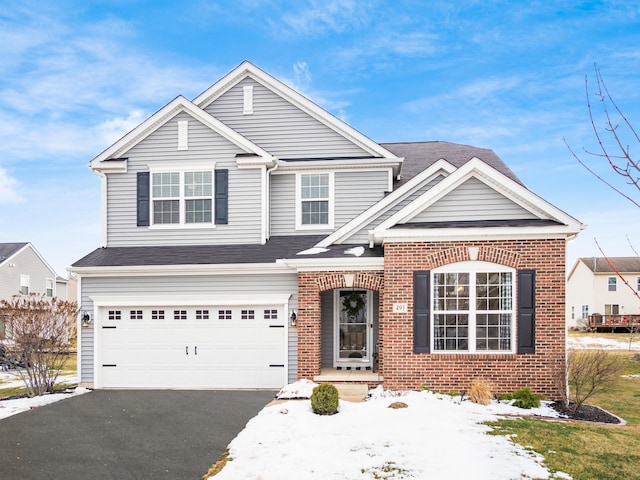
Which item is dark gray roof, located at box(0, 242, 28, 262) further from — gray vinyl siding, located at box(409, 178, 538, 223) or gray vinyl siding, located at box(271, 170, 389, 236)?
gray vinyl siding, located at box(409, 178, 538, 223)

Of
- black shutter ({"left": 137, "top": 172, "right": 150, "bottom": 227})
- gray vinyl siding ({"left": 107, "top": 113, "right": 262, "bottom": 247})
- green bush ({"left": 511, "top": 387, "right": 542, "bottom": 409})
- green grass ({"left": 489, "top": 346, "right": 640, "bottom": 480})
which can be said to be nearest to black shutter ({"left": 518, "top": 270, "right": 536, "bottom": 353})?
green bush ({"left": 511, "top": 387, "right": 542, "bottom": 409})

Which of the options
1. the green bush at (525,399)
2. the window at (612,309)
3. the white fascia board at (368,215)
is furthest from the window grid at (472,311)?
the window at (612,309)

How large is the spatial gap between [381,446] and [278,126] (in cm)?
1033

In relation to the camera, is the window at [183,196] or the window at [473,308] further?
the window at [183,196]

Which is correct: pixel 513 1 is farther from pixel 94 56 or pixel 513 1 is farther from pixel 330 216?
pixel 94 56

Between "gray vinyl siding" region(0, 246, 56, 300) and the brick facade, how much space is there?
101ft

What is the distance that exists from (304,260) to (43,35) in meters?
12.6

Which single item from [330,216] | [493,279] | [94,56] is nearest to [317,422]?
[493,279]

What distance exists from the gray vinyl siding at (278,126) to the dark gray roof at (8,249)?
25521 millimetres

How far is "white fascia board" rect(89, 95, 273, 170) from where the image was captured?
44.5ft

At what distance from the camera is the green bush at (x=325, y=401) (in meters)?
8.92

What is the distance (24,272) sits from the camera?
33594 millimetres

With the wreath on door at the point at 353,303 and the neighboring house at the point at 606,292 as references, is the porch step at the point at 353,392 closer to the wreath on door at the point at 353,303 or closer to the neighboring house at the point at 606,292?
the wreath on door at the point at 353,303

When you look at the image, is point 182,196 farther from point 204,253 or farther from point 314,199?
point 314,199
